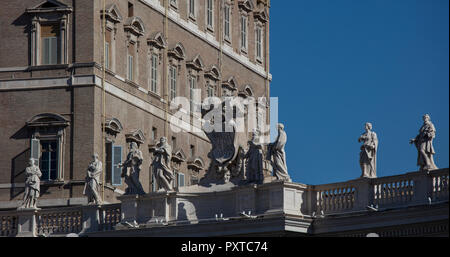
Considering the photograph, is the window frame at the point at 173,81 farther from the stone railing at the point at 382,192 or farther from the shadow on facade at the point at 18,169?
the stone railing at the point at 382,192

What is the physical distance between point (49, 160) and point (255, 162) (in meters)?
14.9

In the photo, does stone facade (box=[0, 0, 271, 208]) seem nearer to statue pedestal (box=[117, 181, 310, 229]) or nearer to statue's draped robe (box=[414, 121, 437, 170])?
statue pedestal (box=[117, 181, 310, 229])

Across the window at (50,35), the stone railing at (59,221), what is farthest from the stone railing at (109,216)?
the window at (50,35)

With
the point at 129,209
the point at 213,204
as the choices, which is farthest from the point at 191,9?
the point at 213,204

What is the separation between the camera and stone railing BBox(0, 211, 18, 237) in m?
63.8

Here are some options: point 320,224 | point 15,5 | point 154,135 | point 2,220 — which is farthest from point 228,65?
point 320,224

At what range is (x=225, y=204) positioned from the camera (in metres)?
59.5

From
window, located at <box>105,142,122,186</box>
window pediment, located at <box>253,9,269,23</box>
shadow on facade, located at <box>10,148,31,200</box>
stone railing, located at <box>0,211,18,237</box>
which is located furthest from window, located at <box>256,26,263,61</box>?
stone railing, located at <box>0,211,18,237</box>

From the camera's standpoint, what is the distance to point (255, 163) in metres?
58.9

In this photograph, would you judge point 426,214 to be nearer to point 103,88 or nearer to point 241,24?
point 103,88

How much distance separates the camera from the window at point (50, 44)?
72.1 metres

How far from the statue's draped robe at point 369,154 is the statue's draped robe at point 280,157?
9.03 feet

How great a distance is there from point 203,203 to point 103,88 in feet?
43.3

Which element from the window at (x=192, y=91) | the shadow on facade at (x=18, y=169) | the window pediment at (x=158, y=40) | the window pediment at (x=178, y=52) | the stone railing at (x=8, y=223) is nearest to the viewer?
the stone railing at (x=8, y=223)
